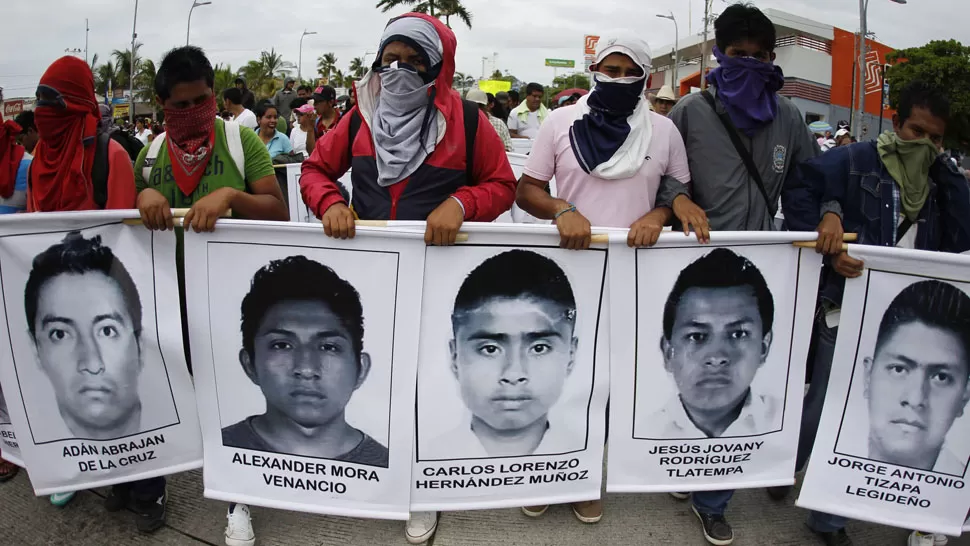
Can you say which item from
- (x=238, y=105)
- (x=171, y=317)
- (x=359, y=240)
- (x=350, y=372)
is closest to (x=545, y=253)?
(x=359, y=240)

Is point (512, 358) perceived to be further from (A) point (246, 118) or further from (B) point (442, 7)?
(B) point (442, 7)

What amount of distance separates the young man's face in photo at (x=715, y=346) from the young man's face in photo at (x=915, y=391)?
0.46 metres

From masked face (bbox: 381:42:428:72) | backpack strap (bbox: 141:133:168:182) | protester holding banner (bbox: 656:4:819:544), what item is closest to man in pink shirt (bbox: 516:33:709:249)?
protester holding banner (bbox: 656:4:819:544)

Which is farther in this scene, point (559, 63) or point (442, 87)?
point (559, 63)

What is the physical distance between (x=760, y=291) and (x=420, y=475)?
1.49 meters

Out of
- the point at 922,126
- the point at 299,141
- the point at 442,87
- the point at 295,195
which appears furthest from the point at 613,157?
the point at 299,141

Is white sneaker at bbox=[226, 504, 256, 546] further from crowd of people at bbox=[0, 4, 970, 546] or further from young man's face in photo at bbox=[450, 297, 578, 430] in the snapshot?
young man's face in photo at bbox=[450, 297, 578, 430]

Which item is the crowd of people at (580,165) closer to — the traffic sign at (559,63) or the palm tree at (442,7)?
the palm tree at (442,7)

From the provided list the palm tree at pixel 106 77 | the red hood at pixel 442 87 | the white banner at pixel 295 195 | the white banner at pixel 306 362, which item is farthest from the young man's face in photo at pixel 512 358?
the palm tree at pixel 106 77

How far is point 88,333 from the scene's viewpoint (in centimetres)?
259

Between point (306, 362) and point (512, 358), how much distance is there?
774mm

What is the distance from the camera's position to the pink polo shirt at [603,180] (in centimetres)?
271

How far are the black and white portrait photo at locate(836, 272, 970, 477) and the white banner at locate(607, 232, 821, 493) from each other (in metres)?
0.23

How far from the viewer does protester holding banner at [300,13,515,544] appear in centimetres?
255
